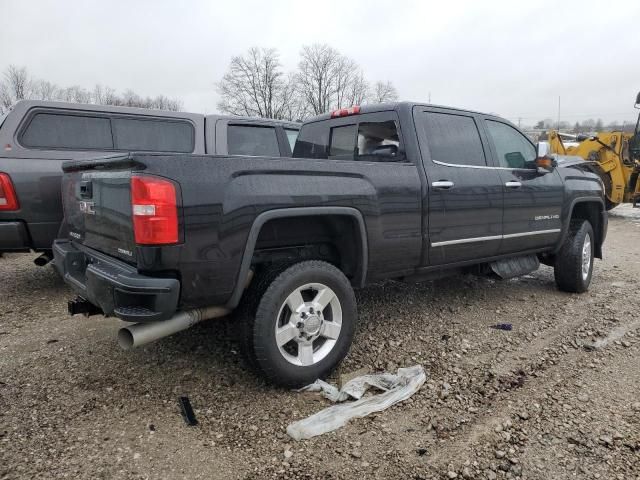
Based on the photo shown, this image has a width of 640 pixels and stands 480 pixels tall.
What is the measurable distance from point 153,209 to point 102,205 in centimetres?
62

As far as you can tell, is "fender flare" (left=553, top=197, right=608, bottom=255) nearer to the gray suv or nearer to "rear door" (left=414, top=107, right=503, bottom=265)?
"rear door" (left=414, top=107, right=503, bottom=265)

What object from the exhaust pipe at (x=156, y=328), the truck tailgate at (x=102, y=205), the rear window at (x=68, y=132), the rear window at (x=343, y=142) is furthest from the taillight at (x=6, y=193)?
the rear window at (x=343, y=142)

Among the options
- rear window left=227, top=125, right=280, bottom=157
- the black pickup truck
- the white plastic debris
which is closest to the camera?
the black pickup truck

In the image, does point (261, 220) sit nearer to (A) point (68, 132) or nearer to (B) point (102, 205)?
(B) point (102, 205)

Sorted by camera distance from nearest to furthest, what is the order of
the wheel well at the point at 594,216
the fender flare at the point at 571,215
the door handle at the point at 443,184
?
the door handle at the point at 443,184
the fender flare at the point at 571,215
the wheel well at the point at 594,216

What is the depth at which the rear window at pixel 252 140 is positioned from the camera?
20.0 ft

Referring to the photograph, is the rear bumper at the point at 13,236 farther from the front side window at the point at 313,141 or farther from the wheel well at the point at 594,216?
the wheel well at the point at 594,216

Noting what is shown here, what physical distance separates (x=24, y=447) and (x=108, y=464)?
1.63 feet

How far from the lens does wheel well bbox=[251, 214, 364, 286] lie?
9.93ft

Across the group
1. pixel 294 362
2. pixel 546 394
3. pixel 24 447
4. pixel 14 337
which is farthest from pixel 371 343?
pixel 14 337

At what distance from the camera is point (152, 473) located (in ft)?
7.39

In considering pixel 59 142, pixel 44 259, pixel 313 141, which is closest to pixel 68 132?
pixel 59 142

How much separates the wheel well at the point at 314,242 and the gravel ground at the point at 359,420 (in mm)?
765

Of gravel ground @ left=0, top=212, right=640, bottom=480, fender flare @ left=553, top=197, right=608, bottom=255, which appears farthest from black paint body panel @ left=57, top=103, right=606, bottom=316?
gravel ground @ left=0, top=212, right=640, bottom=480
